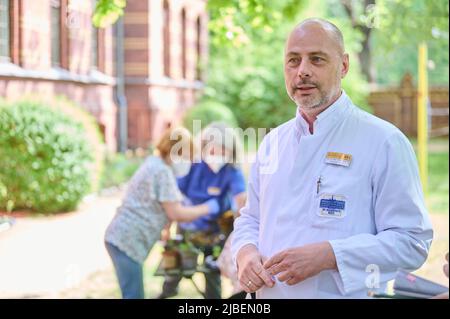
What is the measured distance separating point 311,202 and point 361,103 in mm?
30240

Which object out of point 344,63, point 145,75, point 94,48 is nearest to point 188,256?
point 344,63

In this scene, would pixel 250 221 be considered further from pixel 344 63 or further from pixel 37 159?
pixel 37 159

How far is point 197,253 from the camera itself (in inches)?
278

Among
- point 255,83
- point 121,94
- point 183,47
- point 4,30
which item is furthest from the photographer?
point 255,83

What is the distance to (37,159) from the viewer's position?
13078mm

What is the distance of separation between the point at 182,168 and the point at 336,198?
4.59 metres

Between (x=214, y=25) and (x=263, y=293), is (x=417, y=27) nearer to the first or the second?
(x=214, y=25)

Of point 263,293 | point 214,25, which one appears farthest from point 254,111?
point 263,293

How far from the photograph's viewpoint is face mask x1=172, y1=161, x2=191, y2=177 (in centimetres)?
717

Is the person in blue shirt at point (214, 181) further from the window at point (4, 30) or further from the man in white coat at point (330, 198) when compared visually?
the window at point (4, 30)

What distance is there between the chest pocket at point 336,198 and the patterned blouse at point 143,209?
3594 mm

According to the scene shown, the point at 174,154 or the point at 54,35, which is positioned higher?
the point at 54,35

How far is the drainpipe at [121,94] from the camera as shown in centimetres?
2194

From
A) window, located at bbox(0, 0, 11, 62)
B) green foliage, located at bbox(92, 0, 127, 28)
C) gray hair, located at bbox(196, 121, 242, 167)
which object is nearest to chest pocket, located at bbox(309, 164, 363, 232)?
gray hair, located at bbox(196, 121, 242, 167)
